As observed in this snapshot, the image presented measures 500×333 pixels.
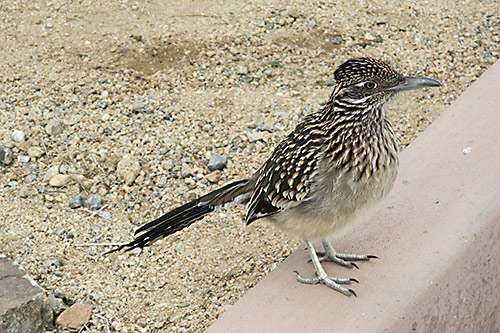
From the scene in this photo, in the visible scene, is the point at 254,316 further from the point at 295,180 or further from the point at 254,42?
the point at 254,42

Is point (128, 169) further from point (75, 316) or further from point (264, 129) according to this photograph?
point (75, 316)

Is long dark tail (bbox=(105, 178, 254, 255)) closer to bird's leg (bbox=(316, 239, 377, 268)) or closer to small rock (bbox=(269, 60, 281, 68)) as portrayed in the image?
bird's leg (bbox=(316, 239, 377, 268))

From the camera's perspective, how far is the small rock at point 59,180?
4.77 m

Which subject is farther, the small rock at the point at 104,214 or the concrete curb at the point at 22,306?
the small rock at the point at 104,214

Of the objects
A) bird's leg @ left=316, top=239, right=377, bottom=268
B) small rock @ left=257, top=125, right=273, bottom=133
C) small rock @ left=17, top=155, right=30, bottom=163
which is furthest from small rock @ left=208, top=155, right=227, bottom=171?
bird's leg @ left=316, top=239, right=377, bottom=268

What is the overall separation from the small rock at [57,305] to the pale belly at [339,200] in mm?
1602

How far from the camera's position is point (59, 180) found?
15.7 ft

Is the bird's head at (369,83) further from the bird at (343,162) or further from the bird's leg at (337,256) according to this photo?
the bird's leg at (337,256)

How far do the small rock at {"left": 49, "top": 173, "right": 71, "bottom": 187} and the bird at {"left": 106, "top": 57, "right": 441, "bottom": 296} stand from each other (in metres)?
2.08

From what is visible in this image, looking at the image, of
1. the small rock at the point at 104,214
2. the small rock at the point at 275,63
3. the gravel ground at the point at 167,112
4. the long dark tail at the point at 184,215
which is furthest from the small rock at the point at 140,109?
the long dark tail at the point at 184,215

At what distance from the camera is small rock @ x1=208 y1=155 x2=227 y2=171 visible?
4842 millimetres

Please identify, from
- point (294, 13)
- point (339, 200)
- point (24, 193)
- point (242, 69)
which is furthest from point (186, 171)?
point (294, 13)

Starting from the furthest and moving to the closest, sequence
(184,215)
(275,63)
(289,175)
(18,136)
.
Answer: (275,63), (18,136), (184,215), (289,175)

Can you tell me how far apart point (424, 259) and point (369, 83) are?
2.54 ft
